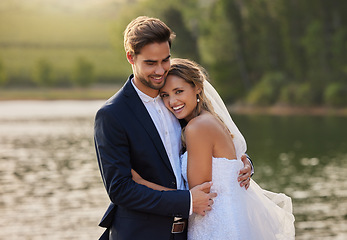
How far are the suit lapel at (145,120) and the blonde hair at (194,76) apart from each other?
9.5 inches

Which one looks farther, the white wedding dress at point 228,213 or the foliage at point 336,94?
the foliage at point 336,94

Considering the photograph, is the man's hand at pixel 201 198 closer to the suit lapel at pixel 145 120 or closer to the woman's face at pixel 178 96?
the suit lapel at pixel 145 120

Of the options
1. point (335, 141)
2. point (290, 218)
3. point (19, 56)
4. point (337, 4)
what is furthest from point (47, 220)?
point (19, 56)

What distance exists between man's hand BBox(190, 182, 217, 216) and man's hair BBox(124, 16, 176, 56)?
82 cm

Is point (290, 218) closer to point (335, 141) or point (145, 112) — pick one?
point (145, 112)

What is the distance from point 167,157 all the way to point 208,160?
0.27 metres

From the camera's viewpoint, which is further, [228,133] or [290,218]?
[290,218]

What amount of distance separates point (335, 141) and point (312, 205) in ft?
34.5

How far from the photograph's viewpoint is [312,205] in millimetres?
12375

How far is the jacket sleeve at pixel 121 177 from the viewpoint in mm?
2887

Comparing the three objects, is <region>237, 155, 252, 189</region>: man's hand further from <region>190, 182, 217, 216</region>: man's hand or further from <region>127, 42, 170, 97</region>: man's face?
<region>127, 42, 170, 97</region>: man's face

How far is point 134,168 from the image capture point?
3.01 metres

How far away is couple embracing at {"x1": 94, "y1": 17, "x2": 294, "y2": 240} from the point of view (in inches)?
115

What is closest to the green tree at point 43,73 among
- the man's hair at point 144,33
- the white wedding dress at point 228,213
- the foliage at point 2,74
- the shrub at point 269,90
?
the foliage at point 2,74
